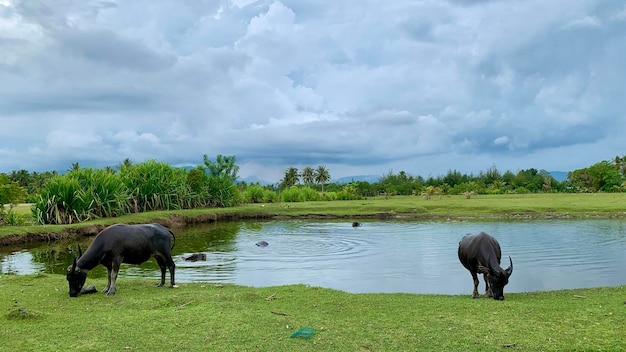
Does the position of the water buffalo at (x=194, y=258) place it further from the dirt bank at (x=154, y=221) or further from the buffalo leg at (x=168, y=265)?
the dirt bank at (x=154, y=221)

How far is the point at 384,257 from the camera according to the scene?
1702 cm

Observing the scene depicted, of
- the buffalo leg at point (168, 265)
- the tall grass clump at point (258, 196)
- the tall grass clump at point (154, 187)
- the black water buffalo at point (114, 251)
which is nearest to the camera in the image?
the black water buffalo at point (114, 251)

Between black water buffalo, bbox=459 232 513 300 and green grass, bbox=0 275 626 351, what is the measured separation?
1.19 feet

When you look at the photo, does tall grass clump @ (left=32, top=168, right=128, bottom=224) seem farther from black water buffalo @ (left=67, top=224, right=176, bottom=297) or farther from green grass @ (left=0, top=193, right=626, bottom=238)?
black water buffalo @ (left=67, top=224, right=176, bottom=297)

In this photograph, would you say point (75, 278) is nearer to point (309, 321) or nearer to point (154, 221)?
point (309, 321)

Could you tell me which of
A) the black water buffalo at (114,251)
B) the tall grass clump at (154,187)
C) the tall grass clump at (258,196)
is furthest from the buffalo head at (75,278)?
the tall grass clump at (258,196)

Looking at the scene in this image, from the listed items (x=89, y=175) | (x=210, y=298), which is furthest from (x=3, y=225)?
(x=210, y=298)

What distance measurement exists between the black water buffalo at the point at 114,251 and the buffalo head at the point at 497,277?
21.6ft

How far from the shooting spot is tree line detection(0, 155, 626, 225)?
84.2 ft

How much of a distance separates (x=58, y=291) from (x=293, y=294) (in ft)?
15.6

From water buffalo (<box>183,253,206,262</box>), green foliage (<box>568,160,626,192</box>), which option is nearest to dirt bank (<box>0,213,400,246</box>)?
water buffalo (<box>183,253,206,262</box>)

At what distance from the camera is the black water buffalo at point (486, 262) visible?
9.21 metres

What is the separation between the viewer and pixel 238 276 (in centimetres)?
1408

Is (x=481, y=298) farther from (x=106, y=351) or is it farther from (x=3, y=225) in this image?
(x=3, y=225)
